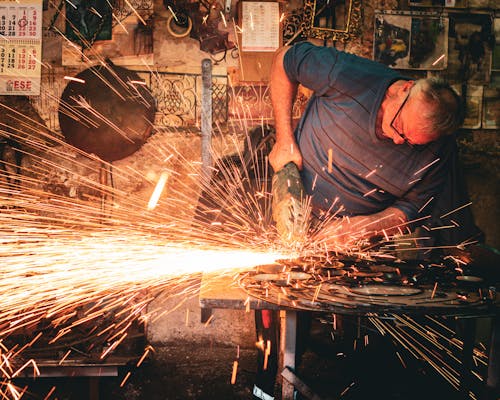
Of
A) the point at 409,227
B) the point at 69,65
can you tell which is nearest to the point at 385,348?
the point at 409,227

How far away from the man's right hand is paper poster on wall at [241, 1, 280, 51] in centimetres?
151

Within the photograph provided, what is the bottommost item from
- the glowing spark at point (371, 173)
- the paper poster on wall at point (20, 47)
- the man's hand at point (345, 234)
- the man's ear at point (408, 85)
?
the man's hand at point (345, 234)

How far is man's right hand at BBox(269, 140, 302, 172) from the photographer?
3.07 meters

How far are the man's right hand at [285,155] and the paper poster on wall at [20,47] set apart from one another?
249cm

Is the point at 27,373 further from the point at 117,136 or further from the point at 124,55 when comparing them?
the point at 124,55

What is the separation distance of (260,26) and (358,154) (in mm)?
1878

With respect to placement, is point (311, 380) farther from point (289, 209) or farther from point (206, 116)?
point (206, 116)

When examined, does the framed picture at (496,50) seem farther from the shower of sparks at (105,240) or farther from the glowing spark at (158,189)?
the glowing spark at (158,189)

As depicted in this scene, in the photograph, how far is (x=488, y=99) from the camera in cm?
434

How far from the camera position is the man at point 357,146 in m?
2.93

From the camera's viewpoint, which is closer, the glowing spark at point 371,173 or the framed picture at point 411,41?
the glowing spark at point 371,173

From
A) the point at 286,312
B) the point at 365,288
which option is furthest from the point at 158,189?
the point at 365,288

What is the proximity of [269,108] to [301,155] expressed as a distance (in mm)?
1295

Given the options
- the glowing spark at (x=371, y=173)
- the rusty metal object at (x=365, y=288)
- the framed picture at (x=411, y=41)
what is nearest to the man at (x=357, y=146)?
the glowing spark at (x=371, y=173)
